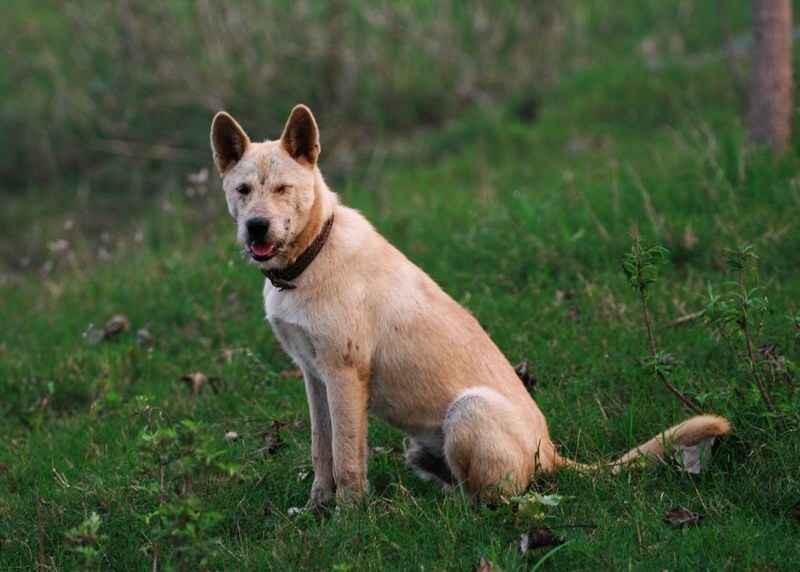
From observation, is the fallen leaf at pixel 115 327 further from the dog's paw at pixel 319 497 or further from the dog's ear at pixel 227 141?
the dog's paw at pixel 319 497

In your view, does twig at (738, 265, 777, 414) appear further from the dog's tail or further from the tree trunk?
the tree trunk

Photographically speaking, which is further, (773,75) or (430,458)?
(773,75)

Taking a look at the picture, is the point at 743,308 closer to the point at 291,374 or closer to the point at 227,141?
the point at 227,141

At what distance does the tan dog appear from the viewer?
4.48 m

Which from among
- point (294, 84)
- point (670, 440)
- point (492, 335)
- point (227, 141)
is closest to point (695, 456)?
point (670, 440)

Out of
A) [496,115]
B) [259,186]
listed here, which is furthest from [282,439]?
[496,115]

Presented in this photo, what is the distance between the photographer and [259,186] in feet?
15.1

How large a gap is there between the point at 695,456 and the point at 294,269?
2092 mm

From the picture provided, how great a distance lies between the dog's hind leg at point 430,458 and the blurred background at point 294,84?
6065mm

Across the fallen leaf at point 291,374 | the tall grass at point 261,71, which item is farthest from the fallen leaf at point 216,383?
the tall grass at point 261,71

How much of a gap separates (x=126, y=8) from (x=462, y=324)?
27.3 ft

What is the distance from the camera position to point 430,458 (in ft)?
15.6

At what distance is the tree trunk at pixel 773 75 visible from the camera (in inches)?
302

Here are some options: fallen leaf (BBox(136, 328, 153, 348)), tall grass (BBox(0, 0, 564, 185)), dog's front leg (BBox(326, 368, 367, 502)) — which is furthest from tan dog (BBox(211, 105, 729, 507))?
tall grass (BBox(0, 0, 564, 185))
